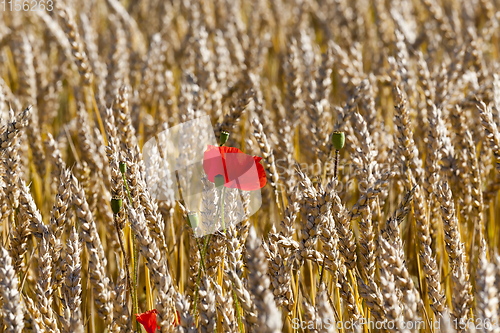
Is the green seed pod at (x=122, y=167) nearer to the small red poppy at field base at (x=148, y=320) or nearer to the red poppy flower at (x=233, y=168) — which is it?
the red poppy flower at (x=233, y=168)

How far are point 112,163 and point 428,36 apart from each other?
5.94 feet

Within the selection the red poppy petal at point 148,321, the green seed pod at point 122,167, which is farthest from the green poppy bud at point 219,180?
the red poppy petal at point 148,321

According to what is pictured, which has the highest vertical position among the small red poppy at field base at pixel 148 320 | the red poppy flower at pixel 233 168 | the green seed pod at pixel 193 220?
the red poppy flower at pixel 233 168

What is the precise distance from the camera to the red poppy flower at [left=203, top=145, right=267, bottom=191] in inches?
32.6

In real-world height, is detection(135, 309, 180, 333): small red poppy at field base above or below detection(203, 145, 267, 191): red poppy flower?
below

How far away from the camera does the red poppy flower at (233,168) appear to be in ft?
2.72

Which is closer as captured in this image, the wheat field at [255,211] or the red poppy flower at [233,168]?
the wheat field at [255,211]

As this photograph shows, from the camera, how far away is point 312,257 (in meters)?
0.81

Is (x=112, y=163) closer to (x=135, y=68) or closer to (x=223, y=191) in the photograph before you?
(x=223, y=191)

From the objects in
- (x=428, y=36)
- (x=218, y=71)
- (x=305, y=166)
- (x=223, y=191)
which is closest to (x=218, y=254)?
(x=223, y=191)

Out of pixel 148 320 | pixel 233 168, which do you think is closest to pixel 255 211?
pixel 233 168

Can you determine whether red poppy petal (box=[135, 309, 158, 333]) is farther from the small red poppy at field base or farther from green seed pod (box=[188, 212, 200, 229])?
green seed pod (box=[188, 212, 200, 229])

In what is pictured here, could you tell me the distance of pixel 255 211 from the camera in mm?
1033

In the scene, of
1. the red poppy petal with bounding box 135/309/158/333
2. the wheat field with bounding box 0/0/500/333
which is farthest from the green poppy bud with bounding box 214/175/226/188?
the red poppy petal with bounding box 135/309/158/333
